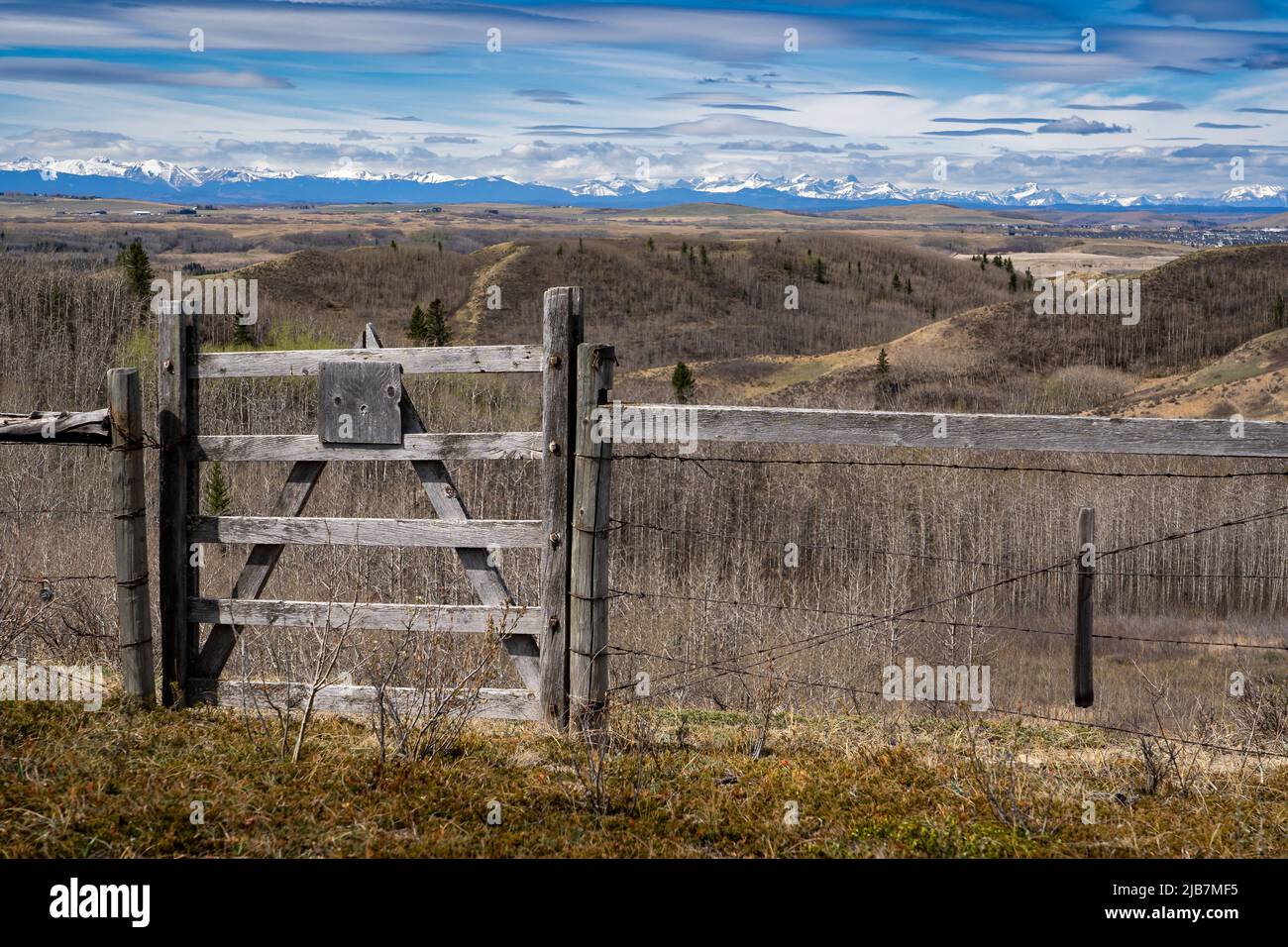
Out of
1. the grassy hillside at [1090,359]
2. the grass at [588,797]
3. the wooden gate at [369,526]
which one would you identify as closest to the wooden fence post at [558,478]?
the wooden gate at [369,526]

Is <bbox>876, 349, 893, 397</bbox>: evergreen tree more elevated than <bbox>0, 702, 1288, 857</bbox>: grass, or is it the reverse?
<bbox>876, 349, 893, 397</bbox>: evergreen tree

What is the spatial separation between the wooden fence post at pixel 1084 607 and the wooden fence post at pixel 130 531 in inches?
209

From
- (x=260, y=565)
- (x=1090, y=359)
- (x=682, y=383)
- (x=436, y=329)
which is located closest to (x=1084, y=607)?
(x=260, y=565)

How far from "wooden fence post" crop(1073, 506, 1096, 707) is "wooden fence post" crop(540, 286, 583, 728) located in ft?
9.70

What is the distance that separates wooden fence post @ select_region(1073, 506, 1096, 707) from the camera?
6.55 metres

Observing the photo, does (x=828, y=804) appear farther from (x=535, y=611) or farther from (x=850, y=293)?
(x=850, y=293)

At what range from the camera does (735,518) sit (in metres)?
19.8

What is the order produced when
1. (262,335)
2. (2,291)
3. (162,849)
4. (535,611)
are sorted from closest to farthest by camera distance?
(162,849) → (535,611) → (2,291) → (262,335)

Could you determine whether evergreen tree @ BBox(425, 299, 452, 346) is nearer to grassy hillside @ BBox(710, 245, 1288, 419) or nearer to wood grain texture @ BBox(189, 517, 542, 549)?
grassy hillside @ BBox(710, 245, 1288, 419)

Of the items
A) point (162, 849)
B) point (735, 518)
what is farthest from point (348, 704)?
point (735, 518)

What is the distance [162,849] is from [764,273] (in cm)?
7696

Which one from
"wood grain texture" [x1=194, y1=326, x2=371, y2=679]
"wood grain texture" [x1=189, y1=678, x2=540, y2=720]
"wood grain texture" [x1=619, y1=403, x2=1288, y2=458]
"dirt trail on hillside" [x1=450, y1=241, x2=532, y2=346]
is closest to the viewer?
"wood grain texture" [x1=619, y1=403, x2=1288, y2=458]

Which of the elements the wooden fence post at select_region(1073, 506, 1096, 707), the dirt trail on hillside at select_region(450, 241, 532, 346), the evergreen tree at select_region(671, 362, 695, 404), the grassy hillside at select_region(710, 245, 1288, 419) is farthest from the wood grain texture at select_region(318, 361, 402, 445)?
Result: the dirt trail on hillside at select_region(450, 241, 532, 346)

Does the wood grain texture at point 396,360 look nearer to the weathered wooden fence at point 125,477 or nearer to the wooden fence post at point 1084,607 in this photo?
the weathered wooden fence at point 125,477
